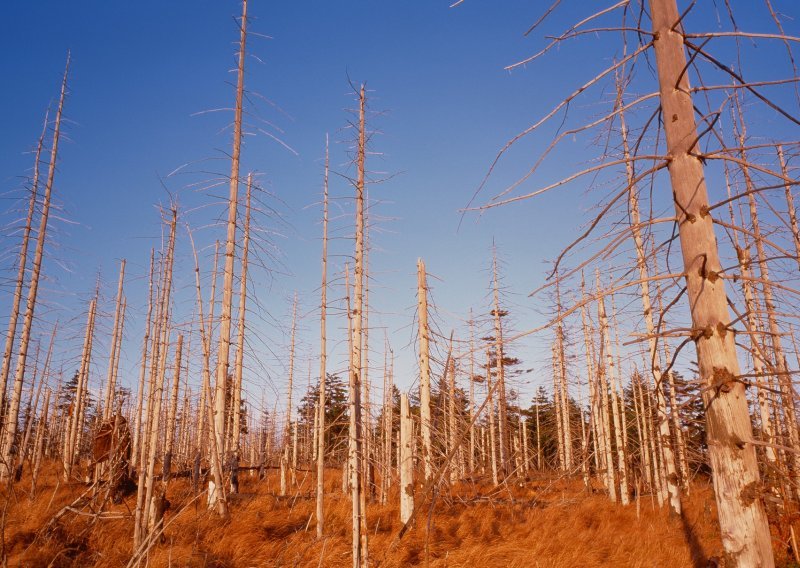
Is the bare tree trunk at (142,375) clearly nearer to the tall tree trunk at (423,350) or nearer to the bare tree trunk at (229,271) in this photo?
the bare tree trunk at (229,271)

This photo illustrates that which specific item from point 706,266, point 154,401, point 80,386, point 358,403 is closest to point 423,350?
point 358,403

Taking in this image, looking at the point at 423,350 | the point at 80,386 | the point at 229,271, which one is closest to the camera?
the point at 229,271

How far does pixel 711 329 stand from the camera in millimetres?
2352

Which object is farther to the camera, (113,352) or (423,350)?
(113,352)

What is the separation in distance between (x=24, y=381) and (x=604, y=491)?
2235 cm

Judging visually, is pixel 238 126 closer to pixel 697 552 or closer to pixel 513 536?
pixel 513 536

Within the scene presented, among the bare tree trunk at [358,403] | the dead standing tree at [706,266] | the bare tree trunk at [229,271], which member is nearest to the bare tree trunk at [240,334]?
the bare tree trunk at [229,271]

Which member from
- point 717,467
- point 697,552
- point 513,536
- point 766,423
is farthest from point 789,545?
point 717,467

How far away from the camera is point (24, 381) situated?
13578 millimetres

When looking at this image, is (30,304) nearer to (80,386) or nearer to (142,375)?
(80,386)

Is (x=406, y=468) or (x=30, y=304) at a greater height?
(x=30, y=304)

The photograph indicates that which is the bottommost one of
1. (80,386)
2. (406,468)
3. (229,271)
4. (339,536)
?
(339,536)

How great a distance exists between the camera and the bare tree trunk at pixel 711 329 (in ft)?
7.11

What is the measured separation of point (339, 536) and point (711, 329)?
8973 millimetres
